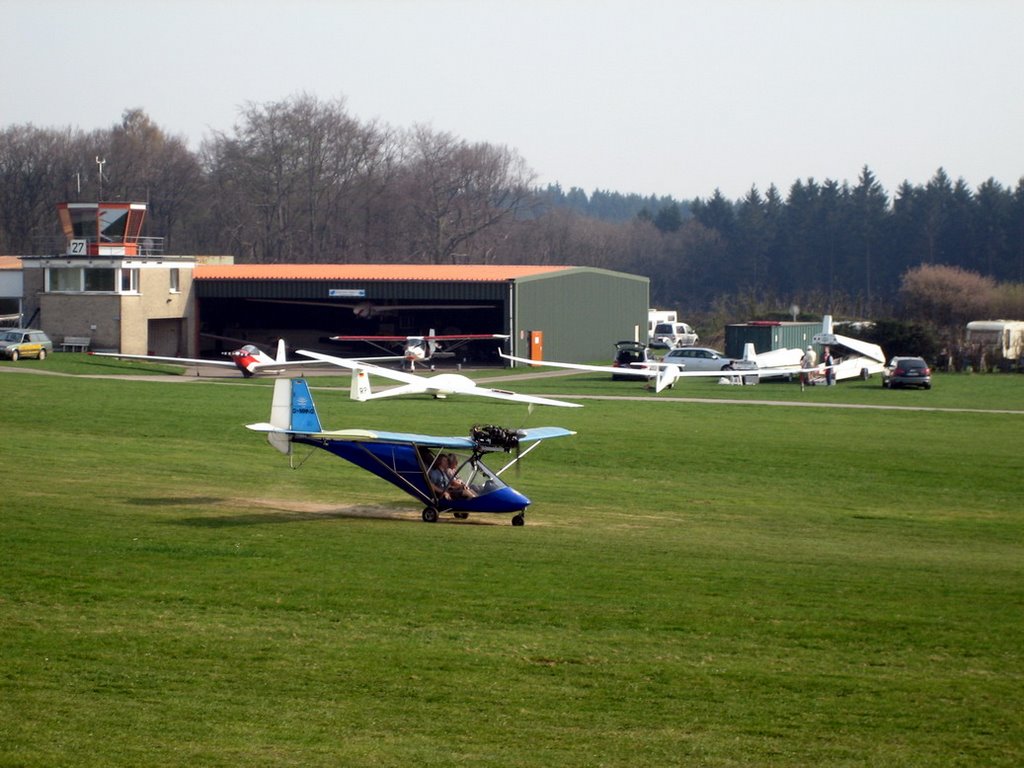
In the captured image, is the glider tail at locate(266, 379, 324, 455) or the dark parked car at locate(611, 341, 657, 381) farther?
the dark parked car at locate(611, 341, 657, 381)

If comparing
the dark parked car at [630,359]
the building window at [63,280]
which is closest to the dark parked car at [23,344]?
the building window at [63,280]

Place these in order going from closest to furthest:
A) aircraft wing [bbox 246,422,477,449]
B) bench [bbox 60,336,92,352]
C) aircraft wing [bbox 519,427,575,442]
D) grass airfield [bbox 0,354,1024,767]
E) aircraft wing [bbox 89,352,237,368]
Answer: grass airfield [bbox 0,354,1024,767] → aircraft wing [bbox 246,422,477,449] → aircraft wing [bbox 519,427,575,442] → aircraft wing [bbox 89,352,237,368] → bench [bbox 60,336,92,352]

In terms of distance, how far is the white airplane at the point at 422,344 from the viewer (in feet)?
183

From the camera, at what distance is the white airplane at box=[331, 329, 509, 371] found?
183 ft

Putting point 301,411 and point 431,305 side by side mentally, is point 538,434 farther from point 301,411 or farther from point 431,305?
point 431,305

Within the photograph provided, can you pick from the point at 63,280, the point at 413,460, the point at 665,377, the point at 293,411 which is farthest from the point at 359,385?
the point at 63,280

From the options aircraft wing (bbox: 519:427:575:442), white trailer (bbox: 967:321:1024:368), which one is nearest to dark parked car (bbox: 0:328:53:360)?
aircraft wing (bbox: 519:427:575:442)

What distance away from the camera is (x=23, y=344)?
52281mm

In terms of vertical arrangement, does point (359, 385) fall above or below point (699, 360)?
below

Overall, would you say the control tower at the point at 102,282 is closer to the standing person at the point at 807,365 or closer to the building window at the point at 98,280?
the building window at the point at 98,280

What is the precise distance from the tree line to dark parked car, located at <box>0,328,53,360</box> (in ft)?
131

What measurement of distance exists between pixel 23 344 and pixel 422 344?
17.6 m

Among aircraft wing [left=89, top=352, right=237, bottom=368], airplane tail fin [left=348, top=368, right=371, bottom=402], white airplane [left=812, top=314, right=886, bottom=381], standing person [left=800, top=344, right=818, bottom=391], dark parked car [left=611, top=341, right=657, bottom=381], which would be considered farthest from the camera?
white airplane [left=812, top=314, right=886, bottom=381]

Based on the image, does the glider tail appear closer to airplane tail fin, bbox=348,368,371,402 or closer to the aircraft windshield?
the aircraft windshield
